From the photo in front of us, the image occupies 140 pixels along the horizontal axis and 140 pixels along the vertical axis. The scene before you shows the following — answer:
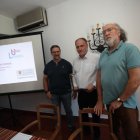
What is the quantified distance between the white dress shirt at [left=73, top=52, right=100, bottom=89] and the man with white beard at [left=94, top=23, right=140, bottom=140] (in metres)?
0.63

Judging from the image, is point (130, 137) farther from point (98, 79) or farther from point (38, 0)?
point (38, 0)

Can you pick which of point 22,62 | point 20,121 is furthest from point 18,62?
point 20,121

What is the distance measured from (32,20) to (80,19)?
1.07 metres

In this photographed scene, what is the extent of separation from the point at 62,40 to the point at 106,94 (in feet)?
6.53

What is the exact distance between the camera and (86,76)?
2.49 metres

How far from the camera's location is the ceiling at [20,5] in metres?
3.11

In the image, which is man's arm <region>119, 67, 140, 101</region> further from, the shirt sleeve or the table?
the table

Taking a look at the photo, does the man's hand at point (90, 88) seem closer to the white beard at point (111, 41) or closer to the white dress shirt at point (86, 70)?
the white dress shirt at point (86, 70)

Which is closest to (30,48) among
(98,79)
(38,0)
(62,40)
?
(62,40)

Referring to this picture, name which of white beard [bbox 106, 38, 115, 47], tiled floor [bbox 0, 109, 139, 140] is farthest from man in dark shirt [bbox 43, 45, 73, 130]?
white beard [bbox 106, 38, 115, 47]

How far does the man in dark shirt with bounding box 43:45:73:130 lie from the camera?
9.50 ft

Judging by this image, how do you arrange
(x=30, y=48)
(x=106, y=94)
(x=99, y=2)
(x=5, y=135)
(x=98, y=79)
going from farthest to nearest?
(x=30, y=48) < (x=99, y=2) < (x=98, y=79) < (x=106, y=94) < (x=5, y=135)

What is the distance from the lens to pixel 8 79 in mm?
3418

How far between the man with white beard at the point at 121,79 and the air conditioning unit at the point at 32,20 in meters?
2.05
